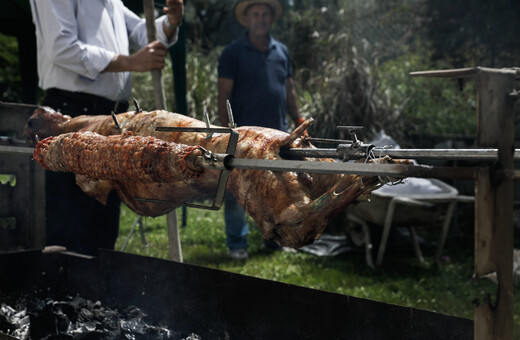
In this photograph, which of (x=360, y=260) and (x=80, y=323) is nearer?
(x=80, y=323)

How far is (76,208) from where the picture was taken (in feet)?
11.6

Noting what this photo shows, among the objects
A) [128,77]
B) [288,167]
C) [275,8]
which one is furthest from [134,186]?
[275,8]

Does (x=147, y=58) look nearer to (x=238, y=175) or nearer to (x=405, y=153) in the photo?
(x=238, y=175)

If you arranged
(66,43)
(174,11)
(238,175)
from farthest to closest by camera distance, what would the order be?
1. (174,11)
2. (66,43)
3. (238,175)

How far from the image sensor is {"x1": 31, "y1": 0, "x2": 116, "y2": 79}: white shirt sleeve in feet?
9.66

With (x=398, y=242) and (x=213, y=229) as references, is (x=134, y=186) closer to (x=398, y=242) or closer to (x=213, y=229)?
(x=398, y=242)

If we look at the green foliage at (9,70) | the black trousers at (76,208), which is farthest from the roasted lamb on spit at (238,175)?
the green foliage at (9,70)

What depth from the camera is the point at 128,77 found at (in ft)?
11.5

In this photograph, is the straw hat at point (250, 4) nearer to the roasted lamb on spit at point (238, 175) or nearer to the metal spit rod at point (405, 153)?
the roasted lamb on spit at point (238, 175)

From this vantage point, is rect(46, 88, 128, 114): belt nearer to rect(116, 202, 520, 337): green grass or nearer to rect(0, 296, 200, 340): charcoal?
rect(116, 202, 520, 337): green grass

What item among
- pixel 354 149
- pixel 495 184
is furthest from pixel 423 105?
pixel 495 184

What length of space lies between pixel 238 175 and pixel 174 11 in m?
1.60

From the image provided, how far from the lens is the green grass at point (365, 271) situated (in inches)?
156

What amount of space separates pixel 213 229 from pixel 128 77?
3.45 meters
